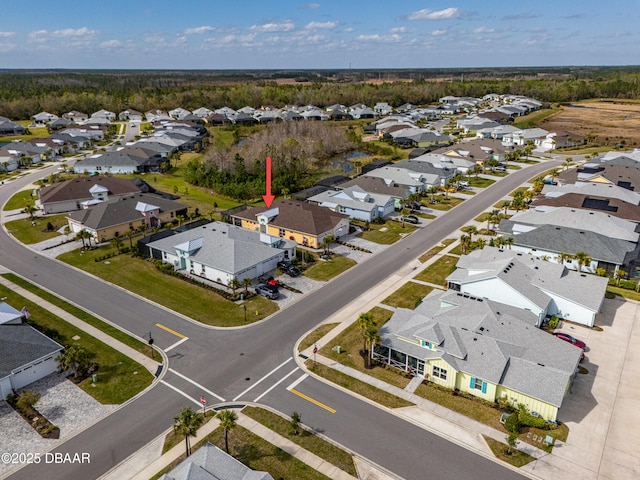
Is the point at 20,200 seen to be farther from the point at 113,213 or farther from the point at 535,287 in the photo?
the point at 535,287

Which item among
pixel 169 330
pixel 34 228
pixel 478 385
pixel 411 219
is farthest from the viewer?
pixel 411 219

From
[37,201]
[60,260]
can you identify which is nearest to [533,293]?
[60,260]

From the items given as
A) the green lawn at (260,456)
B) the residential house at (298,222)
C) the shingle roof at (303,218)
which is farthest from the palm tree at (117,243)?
the green lawn at (260,456)

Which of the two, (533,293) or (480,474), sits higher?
(533,293)

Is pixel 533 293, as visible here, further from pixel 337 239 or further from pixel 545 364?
pixel 337 239

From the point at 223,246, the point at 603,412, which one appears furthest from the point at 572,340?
the point at 223,246
